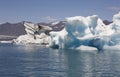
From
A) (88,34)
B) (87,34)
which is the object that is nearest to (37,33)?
(87,34)

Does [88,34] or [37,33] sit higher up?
[37,33]

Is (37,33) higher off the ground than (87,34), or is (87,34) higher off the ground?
(37,33)

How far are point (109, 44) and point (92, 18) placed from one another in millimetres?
10411

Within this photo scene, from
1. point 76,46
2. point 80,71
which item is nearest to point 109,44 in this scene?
point 76,46

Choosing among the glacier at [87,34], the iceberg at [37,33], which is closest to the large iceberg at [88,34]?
the glacier at [87,34]

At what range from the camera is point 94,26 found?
254 ft

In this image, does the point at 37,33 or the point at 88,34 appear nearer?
the point at 88,34

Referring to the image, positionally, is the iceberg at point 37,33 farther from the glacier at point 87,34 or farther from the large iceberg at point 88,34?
the large iceberg at point 88,34

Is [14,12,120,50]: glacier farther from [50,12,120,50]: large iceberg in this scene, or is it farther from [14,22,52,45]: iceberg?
[14,22,52,45]: iceberg

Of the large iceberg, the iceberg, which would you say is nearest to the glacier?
the large iceberg

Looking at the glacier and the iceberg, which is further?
the iceberg

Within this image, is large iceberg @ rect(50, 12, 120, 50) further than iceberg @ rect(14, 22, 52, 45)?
No

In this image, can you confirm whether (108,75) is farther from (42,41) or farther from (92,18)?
(42,41)

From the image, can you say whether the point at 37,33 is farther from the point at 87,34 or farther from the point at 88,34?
the point at 88,34
